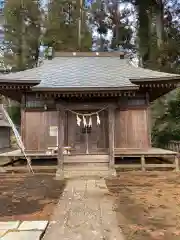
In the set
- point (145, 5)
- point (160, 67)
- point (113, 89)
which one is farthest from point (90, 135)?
point (145, 5)

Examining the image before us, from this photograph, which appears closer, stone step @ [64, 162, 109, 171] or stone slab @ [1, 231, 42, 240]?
stone slab @ [1, 231, 42, 240]

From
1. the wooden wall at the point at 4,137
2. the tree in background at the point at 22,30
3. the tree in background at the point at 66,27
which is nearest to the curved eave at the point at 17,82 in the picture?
the wooden wall at the point at 4,137

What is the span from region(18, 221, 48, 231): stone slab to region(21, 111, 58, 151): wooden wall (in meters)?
8.73

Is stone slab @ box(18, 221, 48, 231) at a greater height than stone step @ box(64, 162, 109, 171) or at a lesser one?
greater

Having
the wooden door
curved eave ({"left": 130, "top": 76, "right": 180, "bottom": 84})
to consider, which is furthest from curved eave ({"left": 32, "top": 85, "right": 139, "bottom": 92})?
the wooden door

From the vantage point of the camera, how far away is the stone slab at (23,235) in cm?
428

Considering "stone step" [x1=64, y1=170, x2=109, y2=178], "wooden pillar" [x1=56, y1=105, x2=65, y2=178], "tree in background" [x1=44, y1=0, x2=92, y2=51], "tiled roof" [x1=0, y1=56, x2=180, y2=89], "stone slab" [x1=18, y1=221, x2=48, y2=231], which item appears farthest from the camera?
"tree in background" [x1=44, y1=0, x2=92, y2=51]

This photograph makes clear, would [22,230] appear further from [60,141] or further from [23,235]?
[60,141]

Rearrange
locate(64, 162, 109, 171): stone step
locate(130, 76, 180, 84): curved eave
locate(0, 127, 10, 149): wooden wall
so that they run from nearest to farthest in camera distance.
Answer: locate(64, 162, 109, 171): stone step
locate(130, 76, 180, 84): curved eave
locate(0, 127, 10, 149): wooden wall

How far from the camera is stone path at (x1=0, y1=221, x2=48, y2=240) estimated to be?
4.33m

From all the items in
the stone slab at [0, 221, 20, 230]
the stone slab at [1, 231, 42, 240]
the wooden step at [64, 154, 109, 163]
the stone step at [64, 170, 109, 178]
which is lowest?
the stone step at [64, 170, 109, 178]

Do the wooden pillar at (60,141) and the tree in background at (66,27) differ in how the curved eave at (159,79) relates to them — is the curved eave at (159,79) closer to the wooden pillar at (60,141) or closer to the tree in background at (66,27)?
the wooden pillar at (60,141)

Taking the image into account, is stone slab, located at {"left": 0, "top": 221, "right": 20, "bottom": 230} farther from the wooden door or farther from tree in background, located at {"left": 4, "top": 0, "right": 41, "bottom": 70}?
tree in background, located at {"left": 4, "top": 0, "right": 41, "bottom": 70}

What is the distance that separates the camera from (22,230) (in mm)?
4648
